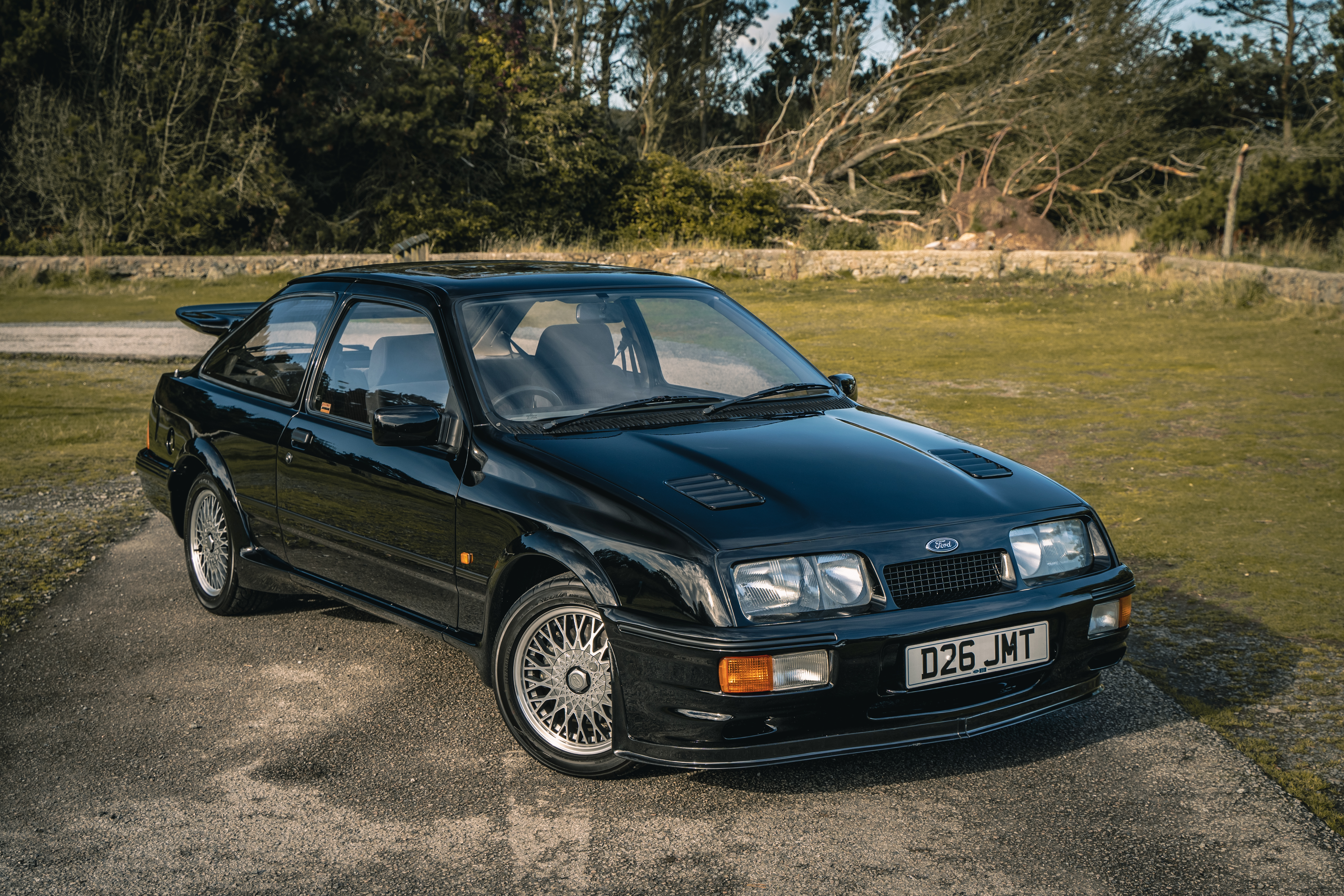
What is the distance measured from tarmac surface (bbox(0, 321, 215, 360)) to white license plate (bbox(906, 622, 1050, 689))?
12933 millimetres

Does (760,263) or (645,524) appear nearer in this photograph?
(645,524)

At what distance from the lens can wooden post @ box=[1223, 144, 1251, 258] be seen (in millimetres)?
24141

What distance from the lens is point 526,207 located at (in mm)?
34375

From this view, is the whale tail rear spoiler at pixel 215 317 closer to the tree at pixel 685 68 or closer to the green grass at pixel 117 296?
the green grass at pixel 117 296

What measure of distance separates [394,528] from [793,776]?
166cm

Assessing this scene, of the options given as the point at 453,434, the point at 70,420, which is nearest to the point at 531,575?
the point at 453,434

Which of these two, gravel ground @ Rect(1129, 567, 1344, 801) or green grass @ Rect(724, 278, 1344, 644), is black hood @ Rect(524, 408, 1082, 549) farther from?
green grass @ Rect(724, 278, 1344, 644)

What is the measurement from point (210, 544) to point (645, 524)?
290 centimetres

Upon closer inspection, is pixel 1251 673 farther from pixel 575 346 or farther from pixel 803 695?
pixel 575 346

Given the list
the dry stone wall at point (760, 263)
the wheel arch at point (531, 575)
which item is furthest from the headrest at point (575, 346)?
the dry stone wall at point (760, 263)

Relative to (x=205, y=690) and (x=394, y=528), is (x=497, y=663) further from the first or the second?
(x=205, y=690)

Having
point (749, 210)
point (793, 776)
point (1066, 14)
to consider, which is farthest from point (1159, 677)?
point (1066, 14)

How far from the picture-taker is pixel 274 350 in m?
5.27

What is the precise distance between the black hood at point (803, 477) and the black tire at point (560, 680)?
43 cm
